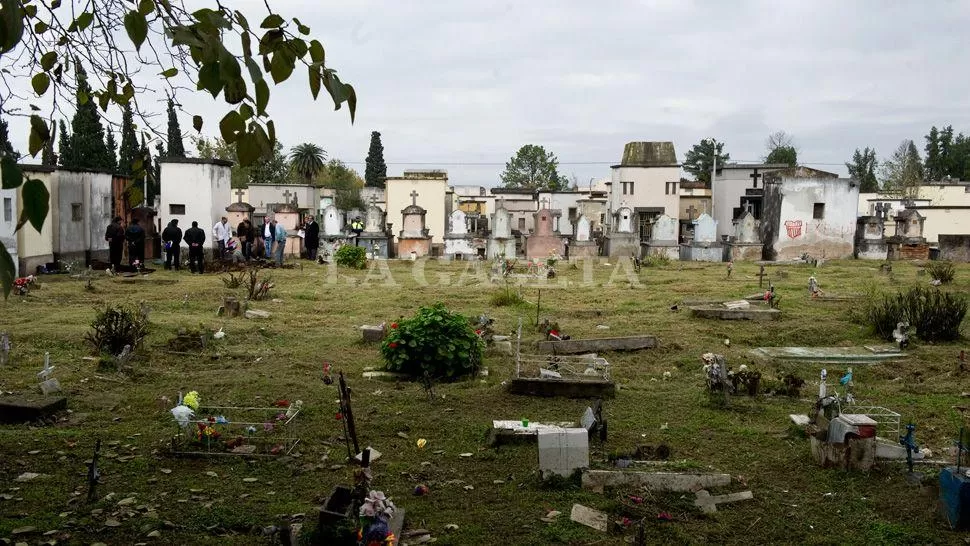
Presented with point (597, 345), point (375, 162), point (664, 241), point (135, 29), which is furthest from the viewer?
point (375, 162)

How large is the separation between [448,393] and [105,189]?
18694 mm

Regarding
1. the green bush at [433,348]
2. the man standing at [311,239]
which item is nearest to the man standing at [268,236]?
the man standing at [311,239]

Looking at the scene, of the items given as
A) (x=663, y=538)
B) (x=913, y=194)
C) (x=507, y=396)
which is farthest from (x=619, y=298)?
(x=913, y=194)

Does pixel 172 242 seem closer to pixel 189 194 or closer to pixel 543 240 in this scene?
pixel 189 194

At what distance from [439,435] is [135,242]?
1806 cm

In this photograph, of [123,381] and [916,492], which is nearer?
[916,492]

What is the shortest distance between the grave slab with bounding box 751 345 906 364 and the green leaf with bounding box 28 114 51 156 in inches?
409

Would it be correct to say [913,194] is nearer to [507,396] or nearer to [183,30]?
[507,396]

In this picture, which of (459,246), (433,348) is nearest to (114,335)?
(433,348)

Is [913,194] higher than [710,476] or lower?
higher

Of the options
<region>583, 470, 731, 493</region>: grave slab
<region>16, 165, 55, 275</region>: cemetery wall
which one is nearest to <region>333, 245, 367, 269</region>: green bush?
<region>16, 165, 55, 275</region>: cemetery wall

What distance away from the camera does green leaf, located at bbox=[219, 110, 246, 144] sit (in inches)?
114

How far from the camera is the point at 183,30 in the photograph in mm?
2920

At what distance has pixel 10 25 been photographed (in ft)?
7.66
